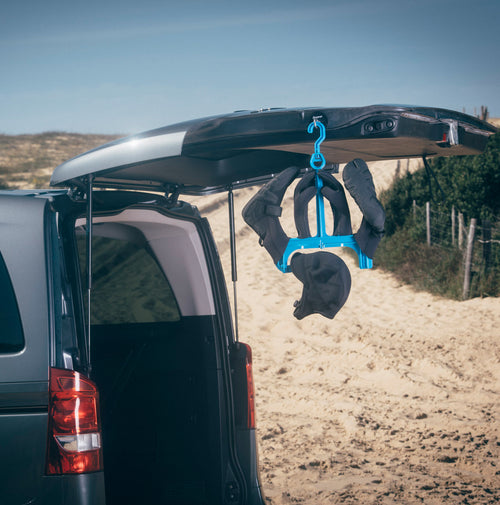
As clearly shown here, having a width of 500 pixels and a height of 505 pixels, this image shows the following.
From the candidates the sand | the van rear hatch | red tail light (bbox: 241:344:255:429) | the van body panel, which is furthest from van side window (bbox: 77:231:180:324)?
the sand

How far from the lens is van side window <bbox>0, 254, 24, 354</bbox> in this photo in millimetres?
2062

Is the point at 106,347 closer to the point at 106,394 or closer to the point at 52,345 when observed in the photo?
the point at 106,394

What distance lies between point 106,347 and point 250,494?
4.17ft

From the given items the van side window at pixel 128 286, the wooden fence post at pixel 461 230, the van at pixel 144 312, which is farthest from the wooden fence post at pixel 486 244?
the van side window at pixel 128 286

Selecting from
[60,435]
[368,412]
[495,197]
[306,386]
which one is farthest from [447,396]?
[495,197]

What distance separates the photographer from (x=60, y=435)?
2.00m

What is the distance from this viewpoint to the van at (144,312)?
2.00 meters

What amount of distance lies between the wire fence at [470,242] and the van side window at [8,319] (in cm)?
948

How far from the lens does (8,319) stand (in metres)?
2.11

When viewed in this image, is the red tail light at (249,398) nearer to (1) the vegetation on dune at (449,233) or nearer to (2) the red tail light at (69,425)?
(2) the red tail light at (69,425)

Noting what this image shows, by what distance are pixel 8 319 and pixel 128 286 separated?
133 cm

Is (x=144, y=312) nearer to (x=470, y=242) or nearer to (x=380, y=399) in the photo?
(x=380, y=399)

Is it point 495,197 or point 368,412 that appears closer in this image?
point 368,412

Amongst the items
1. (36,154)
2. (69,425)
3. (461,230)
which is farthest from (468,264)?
(36,154)
